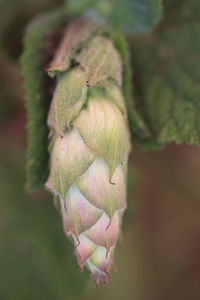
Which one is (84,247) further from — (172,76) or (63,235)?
(63,235)

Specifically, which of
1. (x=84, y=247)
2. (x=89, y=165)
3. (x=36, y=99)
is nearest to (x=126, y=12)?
(x=36, y=99)

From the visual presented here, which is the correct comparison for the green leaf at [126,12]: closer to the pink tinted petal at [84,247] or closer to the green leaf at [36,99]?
the green leaf at [36,99]

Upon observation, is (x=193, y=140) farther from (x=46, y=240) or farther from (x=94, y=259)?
(x=46, y=240)

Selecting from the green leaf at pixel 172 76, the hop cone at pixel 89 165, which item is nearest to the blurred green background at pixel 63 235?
the green leaf at pixel 172 76

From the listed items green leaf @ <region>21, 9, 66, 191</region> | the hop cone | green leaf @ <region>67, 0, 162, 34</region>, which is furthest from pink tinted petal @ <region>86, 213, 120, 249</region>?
green leaf @ <region>67, 0, 162, 34</region>

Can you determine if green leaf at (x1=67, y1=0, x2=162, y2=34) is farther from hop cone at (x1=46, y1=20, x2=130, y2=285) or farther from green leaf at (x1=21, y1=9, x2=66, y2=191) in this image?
hop cone at (x1=46, y1=20, x2=130, y2=285)

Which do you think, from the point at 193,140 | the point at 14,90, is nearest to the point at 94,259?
the point at 193,140
